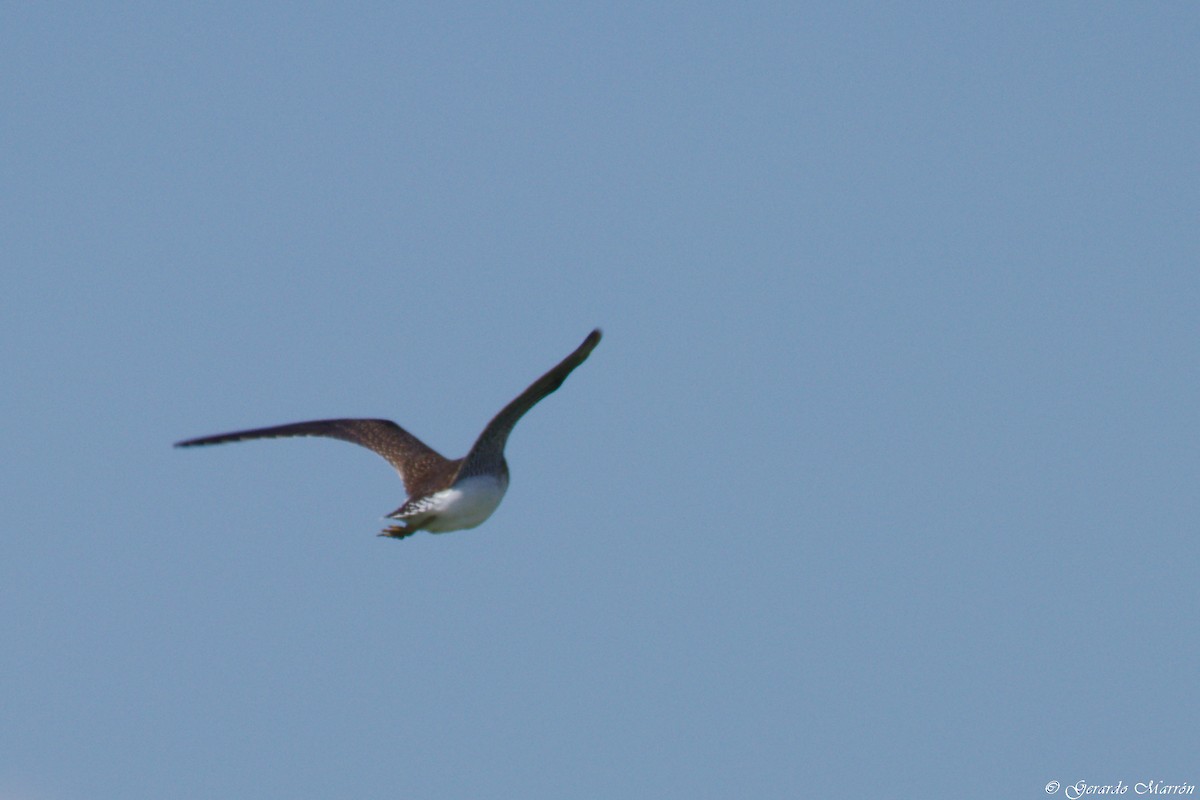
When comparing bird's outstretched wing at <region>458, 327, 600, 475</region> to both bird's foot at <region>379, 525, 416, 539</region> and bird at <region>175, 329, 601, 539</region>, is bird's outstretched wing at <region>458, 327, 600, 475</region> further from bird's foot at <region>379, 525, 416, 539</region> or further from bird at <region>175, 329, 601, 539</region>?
bird's foot at <region>379, 525, 416, 539</region>

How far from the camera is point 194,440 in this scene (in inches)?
969

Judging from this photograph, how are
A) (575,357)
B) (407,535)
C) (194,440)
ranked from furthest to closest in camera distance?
(194,440) → (407,535) → (575,357)

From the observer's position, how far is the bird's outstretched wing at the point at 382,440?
81.9 feet

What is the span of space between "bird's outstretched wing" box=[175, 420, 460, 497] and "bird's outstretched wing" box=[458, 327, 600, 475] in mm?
1747

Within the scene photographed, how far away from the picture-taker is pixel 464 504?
2266cm

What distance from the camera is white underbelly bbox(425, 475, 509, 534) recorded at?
22594 millimetres

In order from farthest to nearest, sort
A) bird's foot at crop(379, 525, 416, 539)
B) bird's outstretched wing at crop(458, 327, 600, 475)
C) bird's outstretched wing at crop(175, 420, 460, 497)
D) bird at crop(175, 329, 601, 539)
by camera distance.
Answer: bird's outstretched wing at crop(175, 420, 460, 497) → bird's foot at crop(379, 525, 416, 539) → bird at crop(175, 329, 601, 539) → bird's outstretched wing at crop(458, 327, 600, 475)

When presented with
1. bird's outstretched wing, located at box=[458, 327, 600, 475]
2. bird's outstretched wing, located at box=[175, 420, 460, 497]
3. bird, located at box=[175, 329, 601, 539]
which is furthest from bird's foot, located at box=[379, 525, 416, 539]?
bird's outstretched wing, located at box=[175, 420, 460, 497]

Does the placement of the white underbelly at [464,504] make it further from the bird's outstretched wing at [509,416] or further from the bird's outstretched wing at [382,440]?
the bird's outstretched wing at [382,440]

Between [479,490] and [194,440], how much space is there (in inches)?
169

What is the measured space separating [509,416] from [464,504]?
1.55 metres

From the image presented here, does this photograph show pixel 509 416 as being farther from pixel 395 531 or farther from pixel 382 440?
pixel 382 440

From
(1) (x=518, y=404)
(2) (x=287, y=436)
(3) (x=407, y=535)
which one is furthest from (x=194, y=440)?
(1) (x=518, y=404)

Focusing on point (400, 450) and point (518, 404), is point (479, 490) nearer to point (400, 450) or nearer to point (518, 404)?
point (518, 404)
